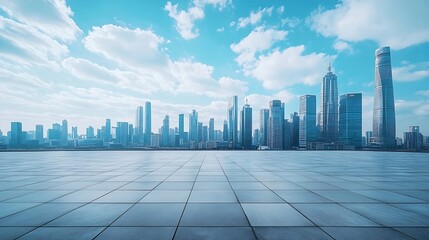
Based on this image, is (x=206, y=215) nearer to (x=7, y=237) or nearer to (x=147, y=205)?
(x=147, y=205)

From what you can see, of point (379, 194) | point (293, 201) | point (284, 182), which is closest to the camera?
point (293, 201)

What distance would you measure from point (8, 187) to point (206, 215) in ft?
33.2

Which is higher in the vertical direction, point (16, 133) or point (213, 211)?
point (213, 211)

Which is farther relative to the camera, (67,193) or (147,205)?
A: (67,193)

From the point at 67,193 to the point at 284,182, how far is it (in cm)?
1010

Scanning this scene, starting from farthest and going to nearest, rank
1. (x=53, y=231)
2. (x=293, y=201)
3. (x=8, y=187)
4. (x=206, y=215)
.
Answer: (x=8, y=187)
(x=293, y=201)
(x=206, y=215)
(x=53, y=231)

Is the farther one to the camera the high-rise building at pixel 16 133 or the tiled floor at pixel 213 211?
the high-rise building at pixel 16 133

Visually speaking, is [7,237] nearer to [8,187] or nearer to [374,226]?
[8,187]

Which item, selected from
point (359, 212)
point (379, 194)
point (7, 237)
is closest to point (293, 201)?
point (359, 212)

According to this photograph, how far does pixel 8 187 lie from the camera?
939 cm

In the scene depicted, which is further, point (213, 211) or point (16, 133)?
point (16, 133)

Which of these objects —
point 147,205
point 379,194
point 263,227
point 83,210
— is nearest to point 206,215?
point 263,227

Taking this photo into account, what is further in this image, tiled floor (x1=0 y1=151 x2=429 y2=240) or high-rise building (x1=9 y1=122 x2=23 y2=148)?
high-rise building (x1=9 y1=122 x2=23 y2=148)

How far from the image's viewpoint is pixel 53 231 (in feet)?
16.1
